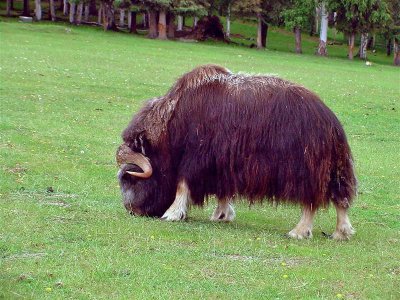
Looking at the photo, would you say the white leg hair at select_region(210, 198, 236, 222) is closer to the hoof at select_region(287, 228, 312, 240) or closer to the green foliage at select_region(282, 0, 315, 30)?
the hoof at select_region(287, 228, 312, 240)

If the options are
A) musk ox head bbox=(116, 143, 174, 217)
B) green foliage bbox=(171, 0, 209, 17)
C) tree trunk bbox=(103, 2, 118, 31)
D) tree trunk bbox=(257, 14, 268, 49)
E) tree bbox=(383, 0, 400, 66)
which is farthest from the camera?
tree trunk bbox=(257, 14, 268, 49)

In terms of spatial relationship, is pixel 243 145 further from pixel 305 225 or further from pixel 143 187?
pixel 143 187

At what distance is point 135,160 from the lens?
11.0 m

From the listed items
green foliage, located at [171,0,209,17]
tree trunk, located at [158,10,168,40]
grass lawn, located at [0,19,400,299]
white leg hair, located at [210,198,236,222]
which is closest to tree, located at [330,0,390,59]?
green foliage, located at [171,0,209,17]

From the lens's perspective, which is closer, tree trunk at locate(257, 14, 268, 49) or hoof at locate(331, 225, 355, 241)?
hoof at locate(331, 225, 355, 241)

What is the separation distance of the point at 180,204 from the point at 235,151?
1.07m

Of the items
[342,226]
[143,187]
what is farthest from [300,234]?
[143,187]

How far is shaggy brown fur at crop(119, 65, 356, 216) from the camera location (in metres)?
10.2

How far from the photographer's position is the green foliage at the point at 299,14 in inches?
2325

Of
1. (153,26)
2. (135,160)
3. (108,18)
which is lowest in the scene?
(135,160)

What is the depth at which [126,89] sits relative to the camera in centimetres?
2700

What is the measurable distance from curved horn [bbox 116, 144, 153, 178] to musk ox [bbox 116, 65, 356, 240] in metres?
0.01

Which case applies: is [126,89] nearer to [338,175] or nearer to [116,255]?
[338,175]

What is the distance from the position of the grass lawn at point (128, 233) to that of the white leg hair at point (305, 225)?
236 mm
